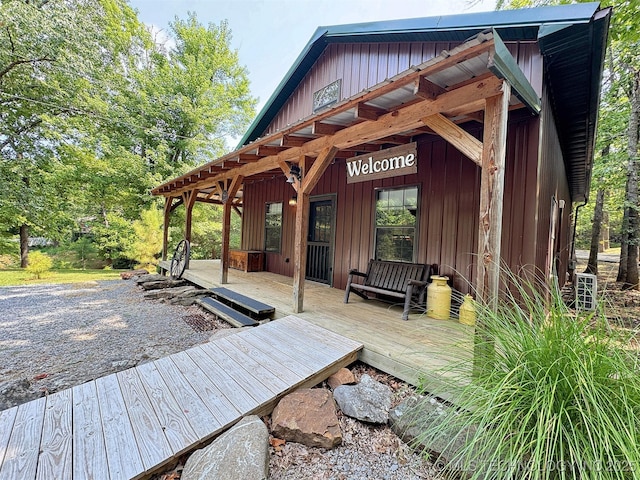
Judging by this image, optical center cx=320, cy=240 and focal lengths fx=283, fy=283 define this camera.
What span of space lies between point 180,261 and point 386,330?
6.74 m

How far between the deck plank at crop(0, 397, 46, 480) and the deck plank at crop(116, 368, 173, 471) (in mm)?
485

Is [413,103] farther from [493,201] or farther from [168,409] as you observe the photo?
[168,409]

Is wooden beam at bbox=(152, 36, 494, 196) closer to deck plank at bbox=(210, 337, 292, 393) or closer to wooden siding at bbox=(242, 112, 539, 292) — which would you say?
wooden siding at bbox=(242, 112, 539, 292)

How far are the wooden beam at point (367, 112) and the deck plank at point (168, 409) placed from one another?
2980 mm

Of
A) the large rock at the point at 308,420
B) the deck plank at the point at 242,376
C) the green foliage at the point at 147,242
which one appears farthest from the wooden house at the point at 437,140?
the green foliage at the point at 147,242

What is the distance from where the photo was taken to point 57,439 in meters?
1.83

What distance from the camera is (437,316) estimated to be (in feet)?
12.4

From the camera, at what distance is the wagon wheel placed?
766 centimetres

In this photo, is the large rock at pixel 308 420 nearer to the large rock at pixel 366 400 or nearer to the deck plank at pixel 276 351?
the large rock at pixel 366 400

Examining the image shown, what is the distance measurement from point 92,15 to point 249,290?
1470 centimetres

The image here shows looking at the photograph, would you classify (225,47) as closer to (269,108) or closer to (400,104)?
(269,108)

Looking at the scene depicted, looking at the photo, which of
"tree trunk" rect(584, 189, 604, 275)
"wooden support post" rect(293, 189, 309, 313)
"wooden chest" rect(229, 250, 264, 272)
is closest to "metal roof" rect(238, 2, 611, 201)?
"wooden support post" rect(293, 189, 309, 313)

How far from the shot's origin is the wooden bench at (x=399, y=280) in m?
3.80

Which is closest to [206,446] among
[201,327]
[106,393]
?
[106,393]
